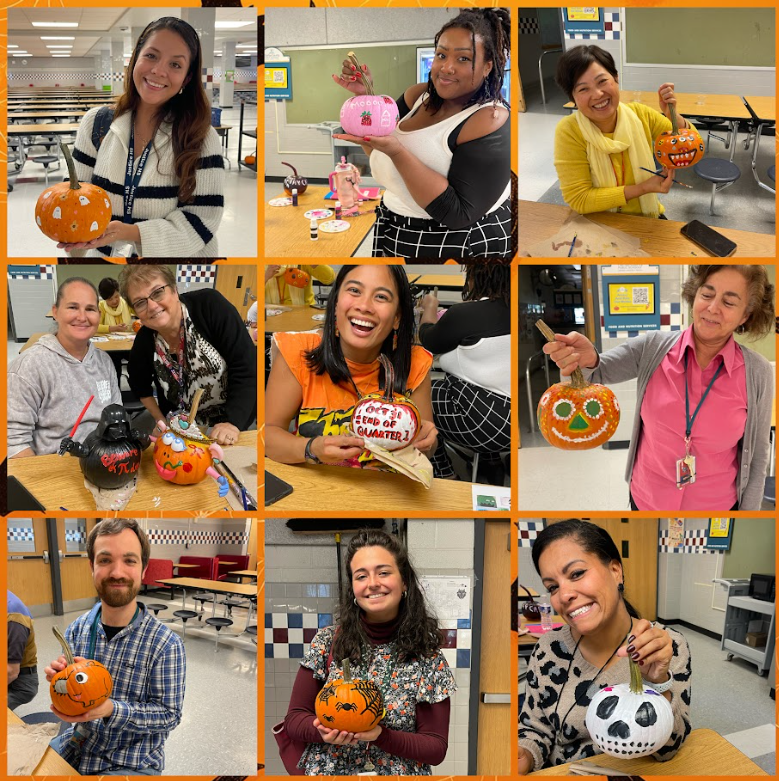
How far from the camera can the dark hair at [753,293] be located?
9.29ft

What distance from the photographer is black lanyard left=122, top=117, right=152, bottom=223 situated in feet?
9.35

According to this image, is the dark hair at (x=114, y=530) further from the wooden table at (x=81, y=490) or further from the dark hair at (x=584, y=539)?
the dark hair at (x=584, y=539)

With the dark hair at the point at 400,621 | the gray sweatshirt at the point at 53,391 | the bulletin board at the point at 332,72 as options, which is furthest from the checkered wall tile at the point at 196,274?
the dark hair at the point at 400,621

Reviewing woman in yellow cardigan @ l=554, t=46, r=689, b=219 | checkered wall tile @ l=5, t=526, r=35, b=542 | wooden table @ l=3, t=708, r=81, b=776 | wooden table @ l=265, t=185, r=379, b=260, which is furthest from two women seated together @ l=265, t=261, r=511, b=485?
wooden table @ l=3, t=708, r=81, b=776

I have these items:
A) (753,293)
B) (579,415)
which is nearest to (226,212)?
(579,415)

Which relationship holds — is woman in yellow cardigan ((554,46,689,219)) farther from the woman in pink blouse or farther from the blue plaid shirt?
the blue plaid shirt

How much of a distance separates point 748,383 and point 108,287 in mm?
2030

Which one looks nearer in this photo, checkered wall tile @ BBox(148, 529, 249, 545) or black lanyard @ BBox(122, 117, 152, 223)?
black lanyard @ BBox(122, 117, 152, 223)

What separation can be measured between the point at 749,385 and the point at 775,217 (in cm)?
54

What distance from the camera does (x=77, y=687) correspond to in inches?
110

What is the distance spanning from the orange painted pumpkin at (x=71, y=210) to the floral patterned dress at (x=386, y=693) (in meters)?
1.46

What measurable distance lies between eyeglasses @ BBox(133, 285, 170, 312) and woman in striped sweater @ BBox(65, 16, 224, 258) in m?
0.11

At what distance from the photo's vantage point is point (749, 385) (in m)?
2.85

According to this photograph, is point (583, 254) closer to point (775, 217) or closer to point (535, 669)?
point (775, 217)
